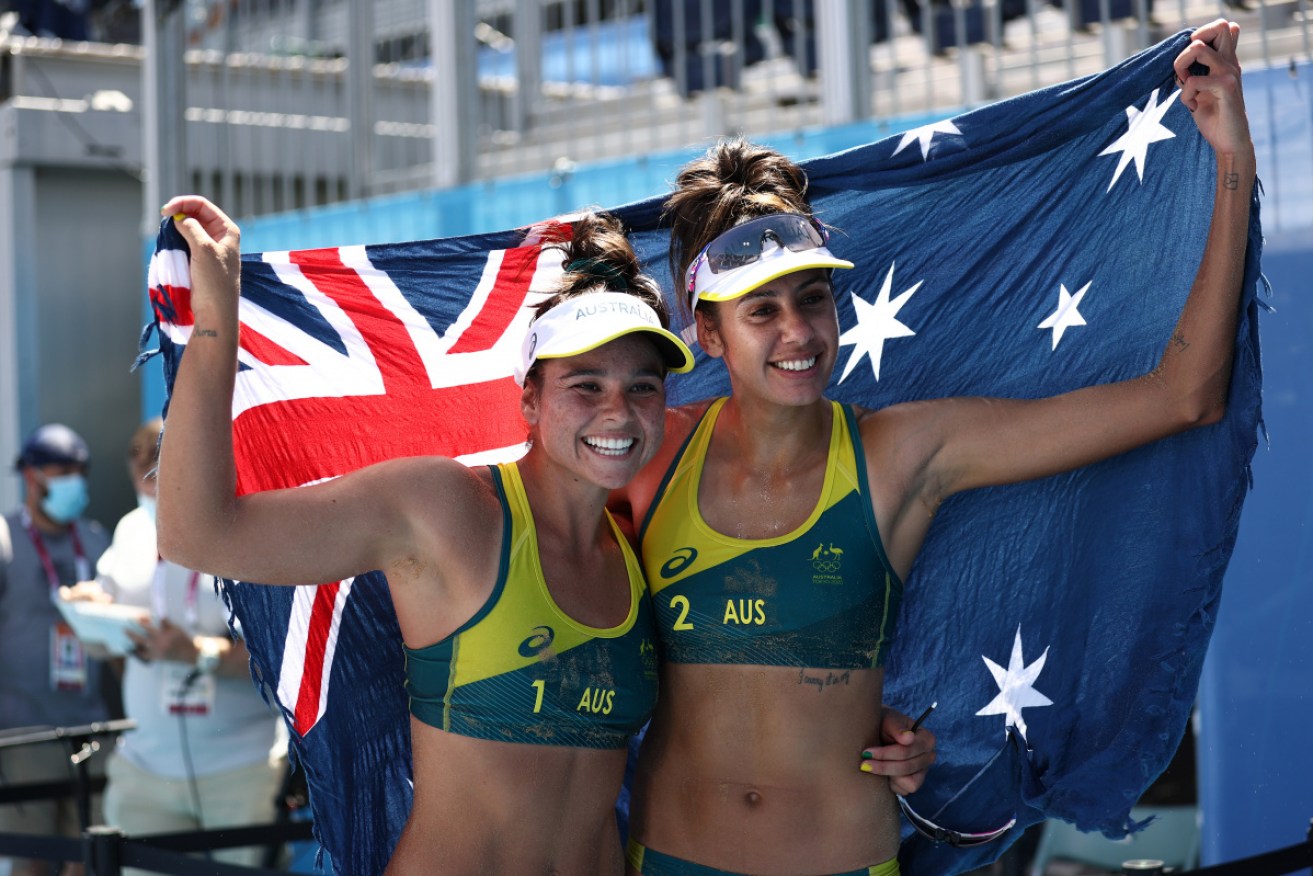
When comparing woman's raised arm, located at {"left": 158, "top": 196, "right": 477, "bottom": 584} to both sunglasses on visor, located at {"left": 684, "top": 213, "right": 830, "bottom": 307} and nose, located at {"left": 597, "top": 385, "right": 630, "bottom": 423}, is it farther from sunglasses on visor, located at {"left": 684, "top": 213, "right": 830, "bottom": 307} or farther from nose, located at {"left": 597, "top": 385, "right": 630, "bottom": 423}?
sunglasses on visor, located at {"left": 684, "top": 213, "right": 830, "bottom": 307}

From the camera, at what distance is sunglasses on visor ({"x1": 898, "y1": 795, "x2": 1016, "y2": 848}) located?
10.5 feet

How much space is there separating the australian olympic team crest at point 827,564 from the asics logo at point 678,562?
0.23 meters

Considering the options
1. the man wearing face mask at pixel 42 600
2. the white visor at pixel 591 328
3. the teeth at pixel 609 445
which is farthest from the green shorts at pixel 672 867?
the man wearing face mask at pixel 42 600

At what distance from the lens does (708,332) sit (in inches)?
118

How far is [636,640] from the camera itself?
276 cm

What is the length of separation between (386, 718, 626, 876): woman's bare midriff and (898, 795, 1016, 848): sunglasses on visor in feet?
2.58

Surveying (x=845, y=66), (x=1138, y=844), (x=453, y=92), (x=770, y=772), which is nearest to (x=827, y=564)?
(x=770, y=772)

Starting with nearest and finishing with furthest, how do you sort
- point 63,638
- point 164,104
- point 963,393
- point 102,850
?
point 963,393
point 102,850
point 63,638
point 164,104

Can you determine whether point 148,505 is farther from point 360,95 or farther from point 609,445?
point 609,445

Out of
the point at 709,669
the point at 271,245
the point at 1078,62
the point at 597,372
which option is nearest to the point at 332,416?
the point at 597,372

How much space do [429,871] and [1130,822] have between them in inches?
63.5

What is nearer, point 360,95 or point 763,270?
point 763,270

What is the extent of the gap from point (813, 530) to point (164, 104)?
5677 millimetres

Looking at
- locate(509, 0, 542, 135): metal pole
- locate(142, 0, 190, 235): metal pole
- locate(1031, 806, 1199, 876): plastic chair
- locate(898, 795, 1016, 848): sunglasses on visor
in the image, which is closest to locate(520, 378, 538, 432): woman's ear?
locate(898, 795, 1016, 848): sunglasses on visor
